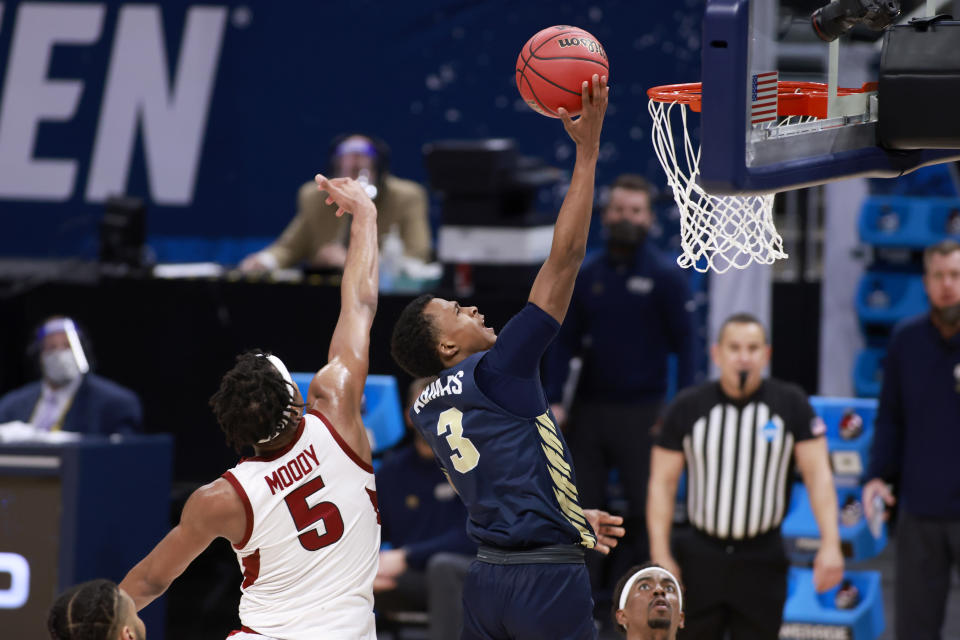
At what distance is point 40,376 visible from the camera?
891 centimetres

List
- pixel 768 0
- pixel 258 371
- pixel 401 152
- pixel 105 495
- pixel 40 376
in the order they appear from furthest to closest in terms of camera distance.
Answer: pixel 401 152 → pixel 40 376 → pixel 105 495 → pixel 768 0 → pixel 258 371

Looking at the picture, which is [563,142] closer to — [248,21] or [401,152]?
[401,152]

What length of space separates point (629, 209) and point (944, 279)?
6.15 ft

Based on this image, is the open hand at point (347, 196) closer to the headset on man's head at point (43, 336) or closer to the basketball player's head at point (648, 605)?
the basketball player's head at point (648, 605)

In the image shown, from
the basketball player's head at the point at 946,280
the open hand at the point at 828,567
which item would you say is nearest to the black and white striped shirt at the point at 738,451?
the open hand at the point at 828,567

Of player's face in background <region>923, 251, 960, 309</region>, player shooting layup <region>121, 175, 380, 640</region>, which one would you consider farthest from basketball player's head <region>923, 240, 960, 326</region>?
player shooting layup <region>121, 175, 380, 640</region>

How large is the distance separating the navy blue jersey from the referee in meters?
2.35

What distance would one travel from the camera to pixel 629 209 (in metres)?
7.96

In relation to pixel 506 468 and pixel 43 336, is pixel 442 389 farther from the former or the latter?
pixel 43 336

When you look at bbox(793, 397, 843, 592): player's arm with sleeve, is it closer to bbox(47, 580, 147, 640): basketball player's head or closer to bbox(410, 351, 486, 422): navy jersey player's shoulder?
bbox(410, 351, 486, 422): navy jersey player's shoulder

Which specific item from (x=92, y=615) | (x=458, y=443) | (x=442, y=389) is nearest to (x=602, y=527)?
(x=458, y=443)

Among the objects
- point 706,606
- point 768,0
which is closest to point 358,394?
point 768,0

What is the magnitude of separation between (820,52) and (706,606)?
5708 millimetres

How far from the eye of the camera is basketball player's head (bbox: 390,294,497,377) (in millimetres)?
4508
